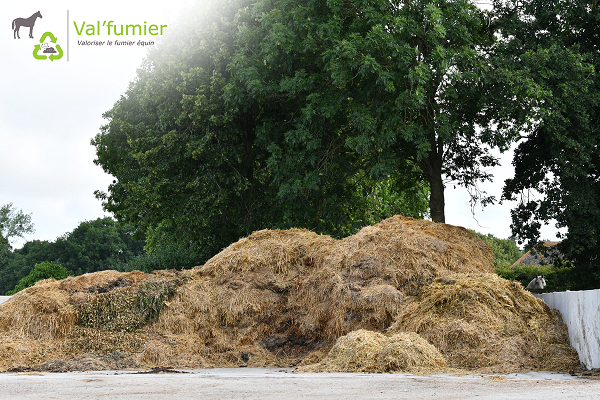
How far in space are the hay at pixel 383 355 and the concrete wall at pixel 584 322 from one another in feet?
7.45

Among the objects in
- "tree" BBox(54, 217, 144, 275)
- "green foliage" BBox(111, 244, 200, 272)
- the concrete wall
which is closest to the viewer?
the concrete wall

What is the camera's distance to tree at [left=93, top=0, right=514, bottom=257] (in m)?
16.8

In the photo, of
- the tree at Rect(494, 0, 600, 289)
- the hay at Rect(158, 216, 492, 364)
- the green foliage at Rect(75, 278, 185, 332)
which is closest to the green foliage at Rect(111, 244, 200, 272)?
the hay at Rect(158, 216, 492, 364)

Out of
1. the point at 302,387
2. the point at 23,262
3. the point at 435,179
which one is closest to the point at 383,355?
the point at 302,387

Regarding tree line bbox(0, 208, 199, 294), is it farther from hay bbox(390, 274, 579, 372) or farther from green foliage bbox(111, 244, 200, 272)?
hay bbox(390, 274, 579, 372)

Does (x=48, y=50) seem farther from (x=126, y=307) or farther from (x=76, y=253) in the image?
(x=76, y=253)

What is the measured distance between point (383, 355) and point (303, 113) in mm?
10194

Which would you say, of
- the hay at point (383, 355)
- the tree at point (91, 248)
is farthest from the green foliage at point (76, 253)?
the hay at point (383, 355)

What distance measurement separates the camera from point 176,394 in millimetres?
6469

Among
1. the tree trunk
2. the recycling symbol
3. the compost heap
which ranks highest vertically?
the recycling symbol

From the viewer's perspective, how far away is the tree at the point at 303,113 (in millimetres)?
16844

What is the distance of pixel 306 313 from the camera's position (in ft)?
39.3

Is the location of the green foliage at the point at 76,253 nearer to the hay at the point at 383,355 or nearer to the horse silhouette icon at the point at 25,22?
the horse silhouette icon at the point at 25,22

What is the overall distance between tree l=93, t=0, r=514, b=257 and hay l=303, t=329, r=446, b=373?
804 centimetres
